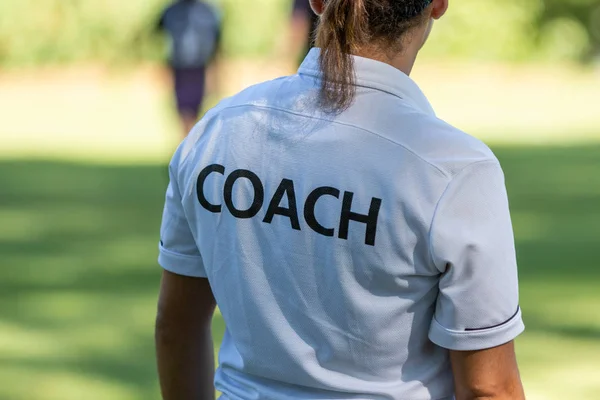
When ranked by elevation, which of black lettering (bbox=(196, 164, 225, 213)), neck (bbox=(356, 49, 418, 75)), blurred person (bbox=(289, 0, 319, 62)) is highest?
neck (bbox=(356, 49, 418, 75))

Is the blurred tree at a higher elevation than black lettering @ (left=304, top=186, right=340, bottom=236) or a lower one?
lower

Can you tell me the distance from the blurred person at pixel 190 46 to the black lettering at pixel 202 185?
10757mm

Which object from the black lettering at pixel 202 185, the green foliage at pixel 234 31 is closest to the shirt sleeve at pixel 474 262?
the black lettering at pixel 202 185

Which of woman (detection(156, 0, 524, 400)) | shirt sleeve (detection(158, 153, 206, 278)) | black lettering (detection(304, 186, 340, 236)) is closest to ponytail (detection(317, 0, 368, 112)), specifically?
woman (detection(156, 0, 524, 400))

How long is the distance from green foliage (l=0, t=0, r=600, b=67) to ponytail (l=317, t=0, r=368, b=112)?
2750 cm

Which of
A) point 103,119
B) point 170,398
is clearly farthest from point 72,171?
point 170,398

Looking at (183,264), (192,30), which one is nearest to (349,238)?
(183,264)

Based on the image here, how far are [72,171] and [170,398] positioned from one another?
12.9 m

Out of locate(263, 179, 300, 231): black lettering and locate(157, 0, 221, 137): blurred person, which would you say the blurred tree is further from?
locate(263, 179, 300, 231): black lettering

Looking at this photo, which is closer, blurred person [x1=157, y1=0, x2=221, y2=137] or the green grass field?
the green grass field

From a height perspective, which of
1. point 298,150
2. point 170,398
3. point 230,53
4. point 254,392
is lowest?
point 230,53

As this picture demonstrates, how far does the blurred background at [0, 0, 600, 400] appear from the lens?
20.0 ft

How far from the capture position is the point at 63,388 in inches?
216

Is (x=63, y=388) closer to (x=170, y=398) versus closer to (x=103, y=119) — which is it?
(x=170, y=398)
